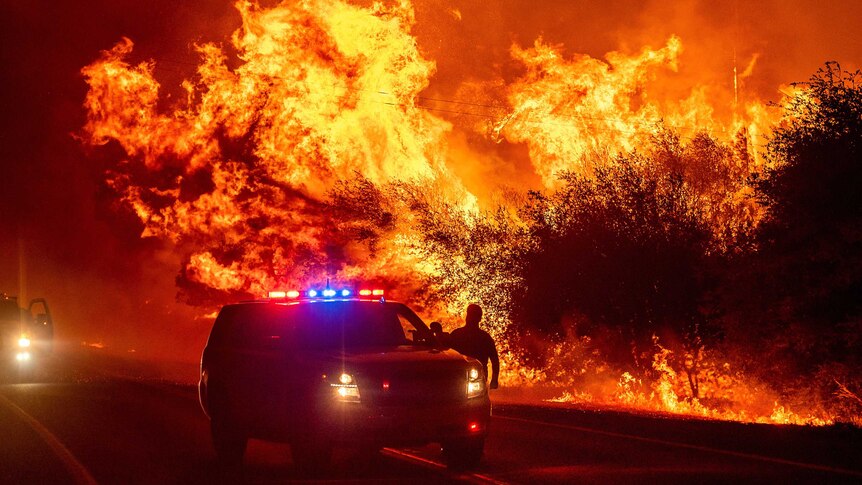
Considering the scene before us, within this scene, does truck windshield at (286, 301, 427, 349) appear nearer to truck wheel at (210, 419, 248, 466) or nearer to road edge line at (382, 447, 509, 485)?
road edge line at (382, 447, 509, 485)

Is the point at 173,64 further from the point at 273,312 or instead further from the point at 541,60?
the point at 273,312

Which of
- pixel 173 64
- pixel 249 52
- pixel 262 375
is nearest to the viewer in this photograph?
pixel 262 375

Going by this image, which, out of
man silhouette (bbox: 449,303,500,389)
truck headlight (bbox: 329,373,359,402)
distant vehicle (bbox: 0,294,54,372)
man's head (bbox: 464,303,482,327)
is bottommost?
truck headlight (bbox: 329,373,359,402)

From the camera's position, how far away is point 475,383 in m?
11.8

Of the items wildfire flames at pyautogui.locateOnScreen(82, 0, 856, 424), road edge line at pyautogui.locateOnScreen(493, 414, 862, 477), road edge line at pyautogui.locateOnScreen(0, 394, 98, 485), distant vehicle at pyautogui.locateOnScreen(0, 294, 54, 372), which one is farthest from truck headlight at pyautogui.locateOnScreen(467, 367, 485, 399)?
wildfire flames at pyautogui.locateOnScreen(82, 0, 856, 424)

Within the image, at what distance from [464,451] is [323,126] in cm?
2687

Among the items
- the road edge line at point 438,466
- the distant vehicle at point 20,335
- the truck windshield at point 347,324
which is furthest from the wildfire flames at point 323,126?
the truck windshield at point 347,324

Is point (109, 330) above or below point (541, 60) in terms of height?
below

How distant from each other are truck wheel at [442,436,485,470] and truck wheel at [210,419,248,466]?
2.44m

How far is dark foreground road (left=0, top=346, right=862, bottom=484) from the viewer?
435 inches

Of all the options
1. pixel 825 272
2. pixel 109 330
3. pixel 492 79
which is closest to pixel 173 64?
pixel 492 79

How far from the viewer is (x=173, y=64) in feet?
134

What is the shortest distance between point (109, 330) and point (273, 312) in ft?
165

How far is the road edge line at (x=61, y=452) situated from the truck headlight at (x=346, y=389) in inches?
98.1
